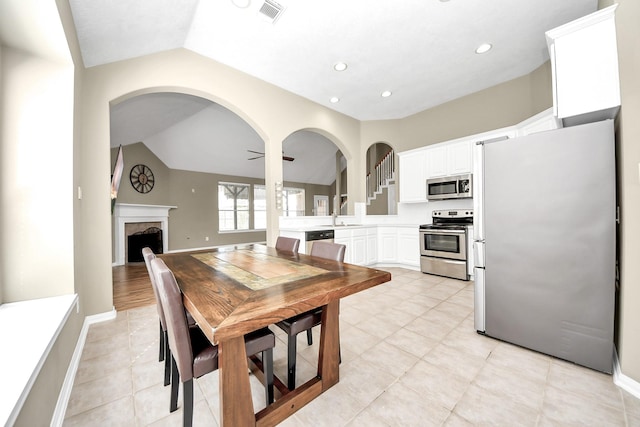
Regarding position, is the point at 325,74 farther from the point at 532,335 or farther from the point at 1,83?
the point at 532,335

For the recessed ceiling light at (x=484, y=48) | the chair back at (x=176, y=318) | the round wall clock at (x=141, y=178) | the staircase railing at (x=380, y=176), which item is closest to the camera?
the chair back at (x=176, y=318)

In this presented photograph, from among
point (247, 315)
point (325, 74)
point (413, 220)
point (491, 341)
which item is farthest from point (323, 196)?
point (247, 315)

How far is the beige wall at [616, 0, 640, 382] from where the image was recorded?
58.1 inches

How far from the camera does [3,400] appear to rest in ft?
2.44

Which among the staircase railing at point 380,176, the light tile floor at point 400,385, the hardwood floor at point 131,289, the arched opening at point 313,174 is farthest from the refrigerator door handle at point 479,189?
the arched opening at point 313,174

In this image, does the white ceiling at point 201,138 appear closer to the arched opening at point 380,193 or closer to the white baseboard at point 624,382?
the arched opening at point 380,193

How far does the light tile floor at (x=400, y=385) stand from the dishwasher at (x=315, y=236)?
5.50 ft

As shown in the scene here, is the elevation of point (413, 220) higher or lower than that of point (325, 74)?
lower

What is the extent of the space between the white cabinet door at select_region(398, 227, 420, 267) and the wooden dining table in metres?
3.17

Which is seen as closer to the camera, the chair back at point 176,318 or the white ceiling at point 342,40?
the chair back at point 176,318

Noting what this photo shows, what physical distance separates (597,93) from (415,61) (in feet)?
7.18

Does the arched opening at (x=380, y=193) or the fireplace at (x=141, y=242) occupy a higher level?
the arched opening at (x=380, y=193)

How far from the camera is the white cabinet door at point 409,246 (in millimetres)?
4512

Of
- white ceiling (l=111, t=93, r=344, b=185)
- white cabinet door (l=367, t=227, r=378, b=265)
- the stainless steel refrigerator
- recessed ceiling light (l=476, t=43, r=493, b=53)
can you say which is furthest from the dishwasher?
white ceiling (l=111, t=93, r=344, b=185)
